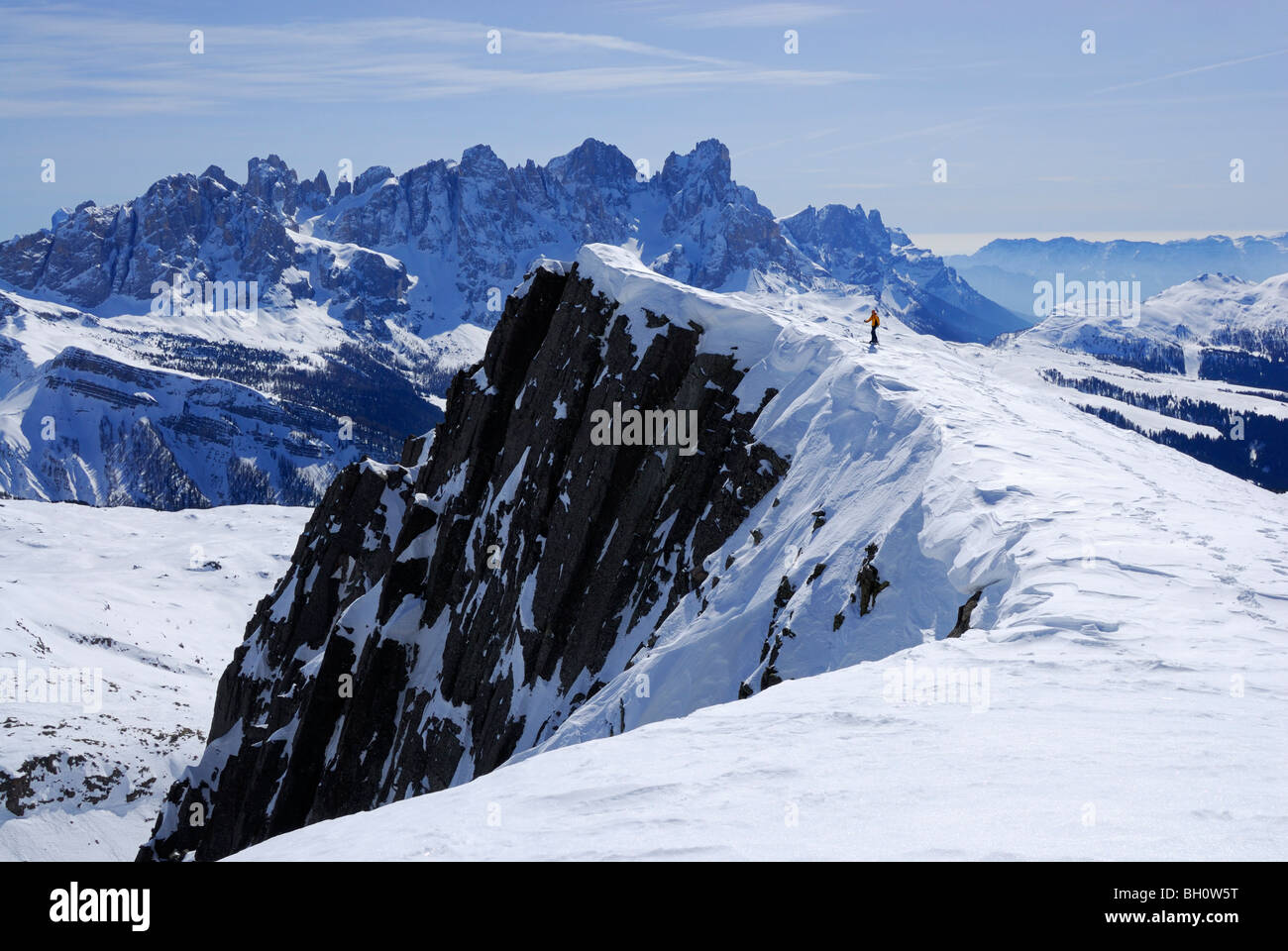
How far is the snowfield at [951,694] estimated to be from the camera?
11.2 m

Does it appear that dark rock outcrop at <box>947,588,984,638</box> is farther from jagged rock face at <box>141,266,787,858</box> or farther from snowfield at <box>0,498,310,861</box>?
snowfield at <box>0,498,310,861</box>

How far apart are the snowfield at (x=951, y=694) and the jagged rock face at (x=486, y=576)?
901 cm

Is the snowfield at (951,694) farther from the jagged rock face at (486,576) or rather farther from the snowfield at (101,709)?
the snowfield at (101,709)

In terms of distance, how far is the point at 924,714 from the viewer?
15406mm

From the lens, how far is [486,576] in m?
53.9

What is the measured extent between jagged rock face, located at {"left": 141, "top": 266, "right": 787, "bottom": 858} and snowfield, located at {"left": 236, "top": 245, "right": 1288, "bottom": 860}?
9005 millimetres

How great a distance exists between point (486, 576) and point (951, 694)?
4106cm

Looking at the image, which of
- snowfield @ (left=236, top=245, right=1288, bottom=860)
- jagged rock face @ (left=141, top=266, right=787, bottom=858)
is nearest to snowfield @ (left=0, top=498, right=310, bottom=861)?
jagged rock face @ (left=141, top=266, right=787, bottom=858)

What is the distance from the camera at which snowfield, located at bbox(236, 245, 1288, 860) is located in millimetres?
11195

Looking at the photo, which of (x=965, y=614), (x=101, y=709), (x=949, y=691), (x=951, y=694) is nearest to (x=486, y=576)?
(x=965, y=614)

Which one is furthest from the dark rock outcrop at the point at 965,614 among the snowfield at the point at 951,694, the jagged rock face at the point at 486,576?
the jagged rock face at the point at 486,576
